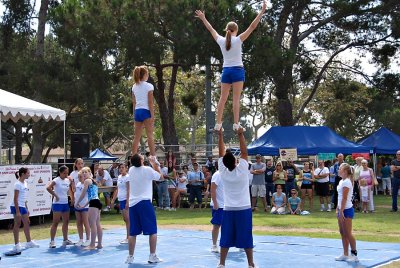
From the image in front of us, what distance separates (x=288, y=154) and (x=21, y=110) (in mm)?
9326

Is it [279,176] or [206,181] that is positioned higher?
[279,176]

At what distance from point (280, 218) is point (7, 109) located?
306 inches

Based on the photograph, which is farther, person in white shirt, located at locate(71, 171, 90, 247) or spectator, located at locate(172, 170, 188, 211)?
spectator, located at locate(172, 170, 188, 211)

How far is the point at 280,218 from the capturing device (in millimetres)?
16766

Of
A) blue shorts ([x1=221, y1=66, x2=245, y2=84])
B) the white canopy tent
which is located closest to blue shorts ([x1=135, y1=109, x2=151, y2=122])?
blue shorts ([x1=221, y1=66, x2=245, y2=84])

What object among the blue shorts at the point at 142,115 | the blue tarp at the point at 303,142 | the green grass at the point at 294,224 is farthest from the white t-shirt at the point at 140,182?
the blue tarp at the point at 303,142

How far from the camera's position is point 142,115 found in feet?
30.6

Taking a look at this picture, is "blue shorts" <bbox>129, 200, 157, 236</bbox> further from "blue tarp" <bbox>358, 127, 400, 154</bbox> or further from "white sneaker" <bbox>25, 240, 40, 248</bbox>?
"blue tarp" <bbox>358, 127, 400, 154</bbox>

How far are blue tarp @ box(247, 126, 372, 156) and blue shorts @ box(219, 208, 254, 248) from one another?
14.3 meters

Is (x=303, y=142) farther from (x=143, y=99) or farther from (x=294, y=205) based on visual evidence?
(x=143, y=99)

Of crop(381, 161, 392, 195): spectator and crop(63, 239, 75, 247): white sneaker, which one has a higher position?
crop(381, 161, 392, 195): spectator

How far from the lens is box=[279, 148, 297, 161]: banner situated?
834 inches

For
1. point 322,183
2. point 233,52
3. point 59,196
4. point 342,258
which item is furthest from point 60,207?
point 322,183

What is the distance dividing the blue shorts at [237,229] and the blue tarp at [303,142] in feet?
47.0
